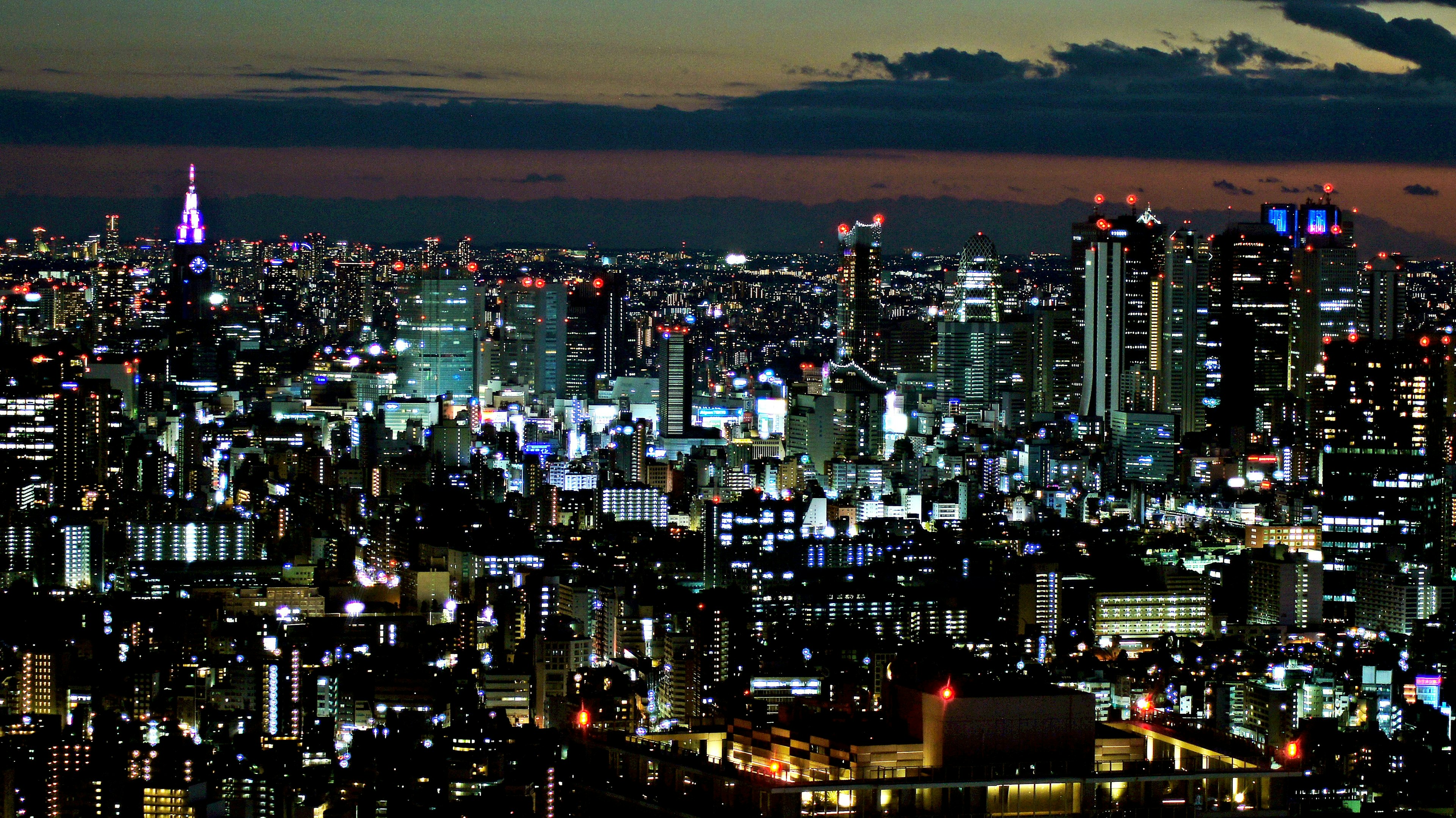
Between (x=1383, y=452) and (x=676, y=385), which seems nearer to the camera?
(x=1383, y=452)

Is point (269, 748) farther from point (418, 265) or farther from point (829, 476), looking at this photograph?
point (418, 265)

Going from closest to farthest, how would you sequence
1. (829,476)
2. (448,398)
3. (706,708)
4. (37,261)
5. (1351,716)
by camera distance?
(706,708), (1351,716), (829,476), (37,261), (448,398)

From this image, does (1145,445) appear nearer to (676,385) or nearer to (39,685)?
(676,385)

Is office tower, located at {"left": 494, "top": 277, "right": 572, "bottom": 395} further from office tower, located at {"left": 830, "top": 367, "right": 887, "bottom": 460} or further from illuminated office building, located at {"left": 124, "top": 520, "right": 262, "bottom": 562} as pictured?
illuminated office building, located at {"left": 124, "top": 520, "right": 262, "bottom": 562}

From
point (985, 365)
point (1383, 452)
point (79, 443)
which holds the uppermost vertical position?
point (1383, 452)

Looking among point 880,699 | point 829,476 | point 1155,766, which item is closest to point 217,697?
point 880,699

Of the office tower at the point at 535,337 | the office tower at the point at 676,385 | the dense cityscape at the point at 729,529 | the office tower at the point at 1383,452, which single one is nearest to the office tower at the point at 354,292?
the dense cityscape at the point at 729,529

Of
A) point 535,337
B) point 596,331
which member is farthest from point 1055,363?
point 535,337
